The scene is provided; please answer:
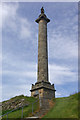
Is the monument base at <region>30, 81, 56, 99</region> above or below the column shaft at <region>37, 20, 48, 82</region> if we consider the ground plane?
below

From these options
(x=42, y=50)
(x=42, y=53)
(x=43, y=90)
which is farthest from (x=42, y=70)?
(x=43, y=90)

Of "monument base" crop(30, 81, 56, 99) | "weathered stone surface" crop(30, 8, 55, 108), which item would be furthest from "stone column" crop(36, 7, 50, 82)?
"monument base" crop(30, 81, 56, 99)

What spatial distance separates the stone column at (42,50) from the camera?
23.6 m

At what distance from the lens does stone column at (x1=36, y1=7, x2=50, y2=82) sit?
2359 cm

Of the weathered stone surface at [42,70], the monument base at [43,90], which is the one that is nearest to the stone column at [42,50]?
Result: the weathered stone surface at [42,70]

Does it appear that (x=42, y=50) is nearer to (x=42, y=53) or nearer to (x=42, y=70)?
(x=42, y=53)

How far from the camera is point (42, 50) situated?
24891 mm

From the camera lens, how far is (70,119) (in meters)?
12.3

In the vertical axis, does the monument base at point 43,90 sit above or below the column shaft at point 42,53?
below

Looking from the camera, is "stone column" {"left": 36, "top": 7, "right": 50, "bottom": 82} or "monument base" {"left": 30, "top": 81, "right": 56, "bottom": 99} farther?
"stone column" {"left": 36, "top": 7, "right": 50, "bottom": 82}

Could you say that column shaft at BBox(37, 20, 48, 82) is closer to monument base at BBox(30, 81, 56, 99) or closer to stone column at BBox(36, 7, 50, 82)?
stone column at BBox(36, 7, 50, 82)

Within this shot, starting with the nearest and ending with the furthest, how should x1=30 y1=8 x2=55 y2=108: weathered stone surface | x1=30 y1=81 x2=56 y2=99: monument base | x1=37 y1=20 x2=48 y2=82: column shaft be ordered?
1. x1=30 y1=81 x2=56 y2=99: monument base
2. x1=30 y1=8 x2=55 y2=108: weathered stone surface
3. x1=37 y1=20 x2=48 y2=82: column shaft

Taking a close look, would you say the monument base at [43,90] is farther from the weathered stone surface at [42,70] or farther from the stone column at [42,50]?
the stone column at [42,50]

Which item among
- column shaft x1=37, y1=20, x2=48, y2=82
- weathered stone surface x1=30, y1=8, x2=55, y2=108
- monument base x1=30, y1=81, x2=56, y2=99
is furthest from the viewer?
column shaft x1=37, y1=20, x2=48, y2=82
